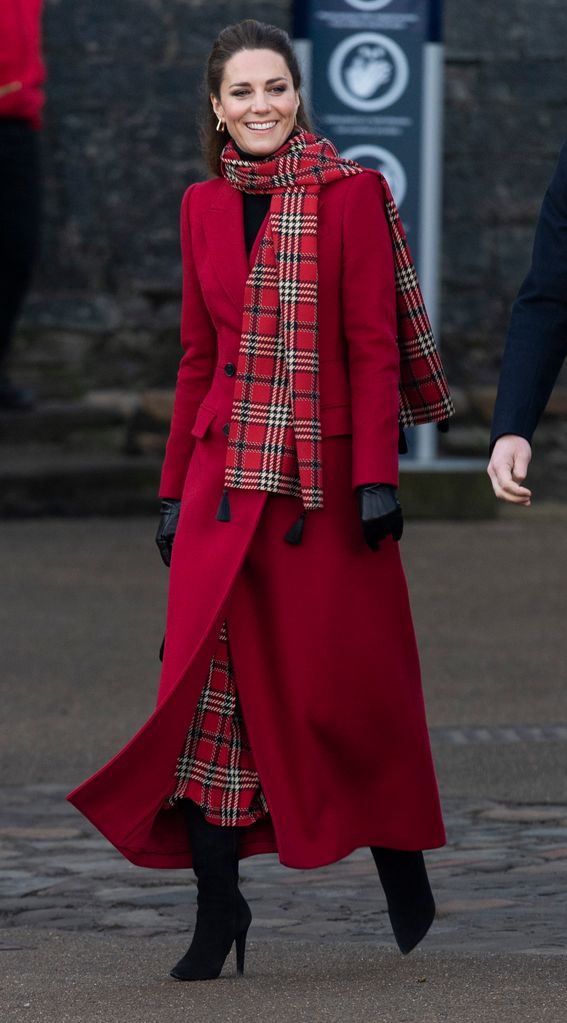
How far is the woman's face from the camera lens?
143 inches

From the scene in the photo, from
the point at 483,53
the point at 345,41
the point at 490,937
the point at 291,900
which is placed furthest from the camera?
the point at 483,53

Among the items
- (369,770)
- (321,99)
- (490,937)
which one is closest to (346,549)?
(369,770)

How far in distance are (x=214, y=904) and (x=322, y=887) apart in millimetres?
791

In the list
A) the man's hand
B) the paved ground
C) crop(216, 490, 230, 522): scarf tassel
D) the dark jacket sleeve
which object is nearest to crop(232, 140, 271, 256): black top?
crop(216, 490, 230, 522): scarf tassel

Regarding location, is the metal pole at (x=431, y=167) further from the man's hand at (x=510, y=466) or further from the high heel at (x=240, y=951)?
the man's hand at (x=510, y=466)

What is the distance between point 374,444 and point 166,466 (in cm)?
47

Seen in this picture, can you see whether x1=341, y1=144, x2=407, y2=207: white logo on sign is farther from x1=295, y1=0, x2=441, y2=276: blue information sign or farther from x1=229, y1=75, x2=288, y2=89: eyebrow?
x1=229, y1=75, x2=288, y2=89: eyebrow

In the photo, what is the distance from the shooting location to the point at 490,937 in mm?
3750

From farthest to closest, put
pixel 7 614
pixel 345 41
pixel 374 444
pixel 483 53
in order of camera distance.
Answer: pixel 483 53 → pixel 345 41 → pixel 7 614 → pixel 374 444

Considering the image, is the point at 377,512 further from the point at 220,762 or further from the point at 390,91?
the point at 390,91

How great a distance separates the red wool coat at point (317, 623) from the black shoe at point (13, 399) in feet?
21.1

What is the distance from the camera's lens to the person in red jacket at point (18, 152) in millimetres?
9070

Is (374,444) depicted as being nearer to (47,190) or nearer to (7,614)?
(7,614)

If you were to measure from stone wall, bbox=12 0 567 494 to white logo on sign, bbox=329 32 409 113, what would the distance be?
56.5 inches
